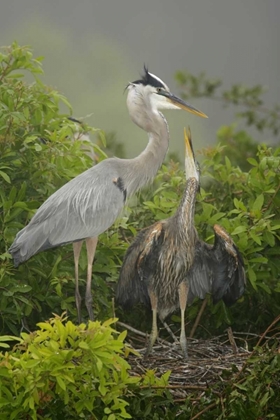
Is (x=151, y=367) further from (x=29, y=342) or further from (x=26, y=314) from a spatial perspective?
(x=29, y=342)

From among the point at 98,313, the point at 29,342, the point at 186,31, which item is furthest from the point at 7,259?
the point at 186,31

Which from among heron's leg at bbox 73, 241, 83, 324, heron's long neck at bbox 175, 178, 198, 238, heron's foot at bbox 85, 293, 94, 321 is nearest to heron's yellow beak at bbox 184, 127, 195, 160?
heron's long neck at bbox 175, 178, 198, 238

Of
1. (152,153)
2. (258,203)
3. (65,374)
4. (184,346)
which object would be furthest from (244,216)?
(65,374)

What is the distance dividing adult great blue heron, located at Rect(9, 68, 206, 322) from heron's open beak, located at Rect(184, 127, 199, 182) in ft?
1.17

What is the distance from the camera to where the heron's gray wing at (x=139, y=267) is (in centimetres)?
689

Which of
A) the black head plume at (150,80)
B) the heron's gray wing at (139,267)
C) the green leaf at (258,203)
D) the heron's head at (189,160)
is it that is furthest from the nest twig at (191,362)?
the black head plume at (150,80)

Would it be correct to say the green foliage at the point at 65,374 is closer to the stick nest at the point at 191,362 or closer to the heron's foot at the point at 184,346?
the stick nest at the point at 191,362

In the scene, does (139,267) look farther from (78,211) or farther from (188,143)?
(188,143)

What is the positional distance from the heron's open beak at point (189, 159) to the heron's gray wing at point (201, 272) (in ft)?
1.34

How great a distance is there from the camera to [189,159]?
7.13m

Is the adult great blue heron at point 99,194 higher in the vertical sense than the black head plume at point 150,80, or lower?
lower

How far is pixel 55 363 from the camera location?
5.40 m

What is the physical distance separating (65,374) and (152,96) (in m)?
2.69

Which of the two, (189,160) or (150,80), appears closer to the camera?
(189,160)
